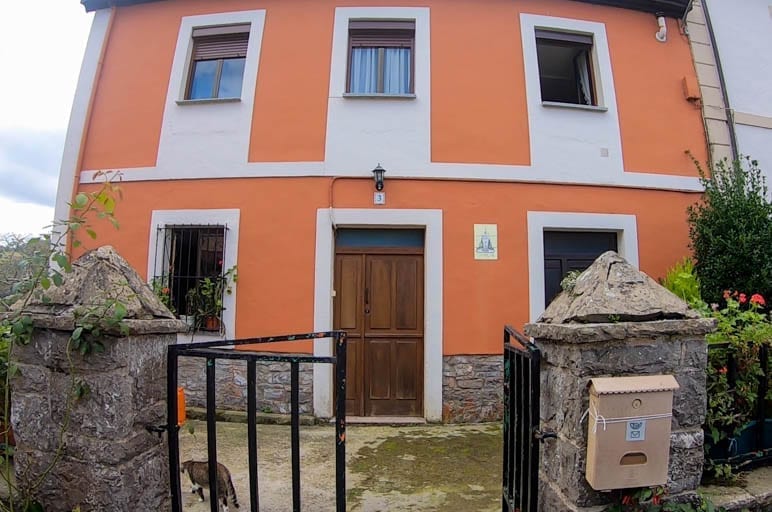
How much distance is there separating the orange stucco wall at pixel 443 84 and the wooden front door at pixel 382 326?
1563 mm

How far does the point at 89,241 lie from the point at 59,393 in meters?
5.15

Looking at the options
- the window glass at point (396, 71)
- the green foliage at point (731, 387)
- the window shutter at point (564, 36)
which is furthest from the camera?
the window shutter at point (564, 36)

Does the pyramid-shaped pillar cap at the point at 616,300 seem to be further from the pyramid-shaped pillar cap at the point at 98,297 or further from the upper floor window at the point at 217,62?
the upper floor window at the point at 217,62

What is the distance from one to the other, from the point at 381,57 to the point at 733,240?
5230 mm

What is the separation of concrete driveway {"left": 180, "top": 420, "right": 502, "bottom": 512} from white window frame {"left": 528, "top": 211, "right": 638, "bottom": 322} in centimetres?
178

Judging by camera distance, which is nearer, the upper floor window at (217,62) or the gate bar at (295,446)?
the gate bar at (295,446)

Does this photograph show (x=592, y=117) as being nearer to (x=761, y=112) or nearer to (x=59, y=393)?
(x=761, y=112)

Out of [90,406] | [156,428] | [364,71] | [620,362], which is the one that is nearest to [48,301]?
[90,406]

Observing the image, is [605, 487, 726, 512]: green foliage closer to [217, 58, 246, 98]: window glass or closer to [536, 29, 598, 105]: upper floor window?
[536, 29, 598, 105]: upper floor window

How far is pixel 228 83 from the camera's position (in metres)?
6.16

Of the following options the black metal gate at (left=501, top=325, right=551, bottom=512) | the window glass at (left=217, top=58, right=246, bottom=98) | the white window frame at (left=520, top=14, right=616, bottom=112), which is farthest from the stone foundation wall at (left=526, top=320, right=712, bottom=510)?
the window glass at (left=217, top=58, right=246, bottom=98)

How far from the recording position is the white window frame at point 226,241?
5.39 metres

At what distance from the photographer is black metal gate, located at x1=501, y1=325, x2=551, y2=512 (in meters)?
2.04

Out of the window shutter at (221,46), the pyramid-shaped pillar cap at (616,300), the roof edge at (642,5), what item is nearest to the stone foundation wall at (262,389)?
the pyramid-shaped pillar cap at (616,300)
